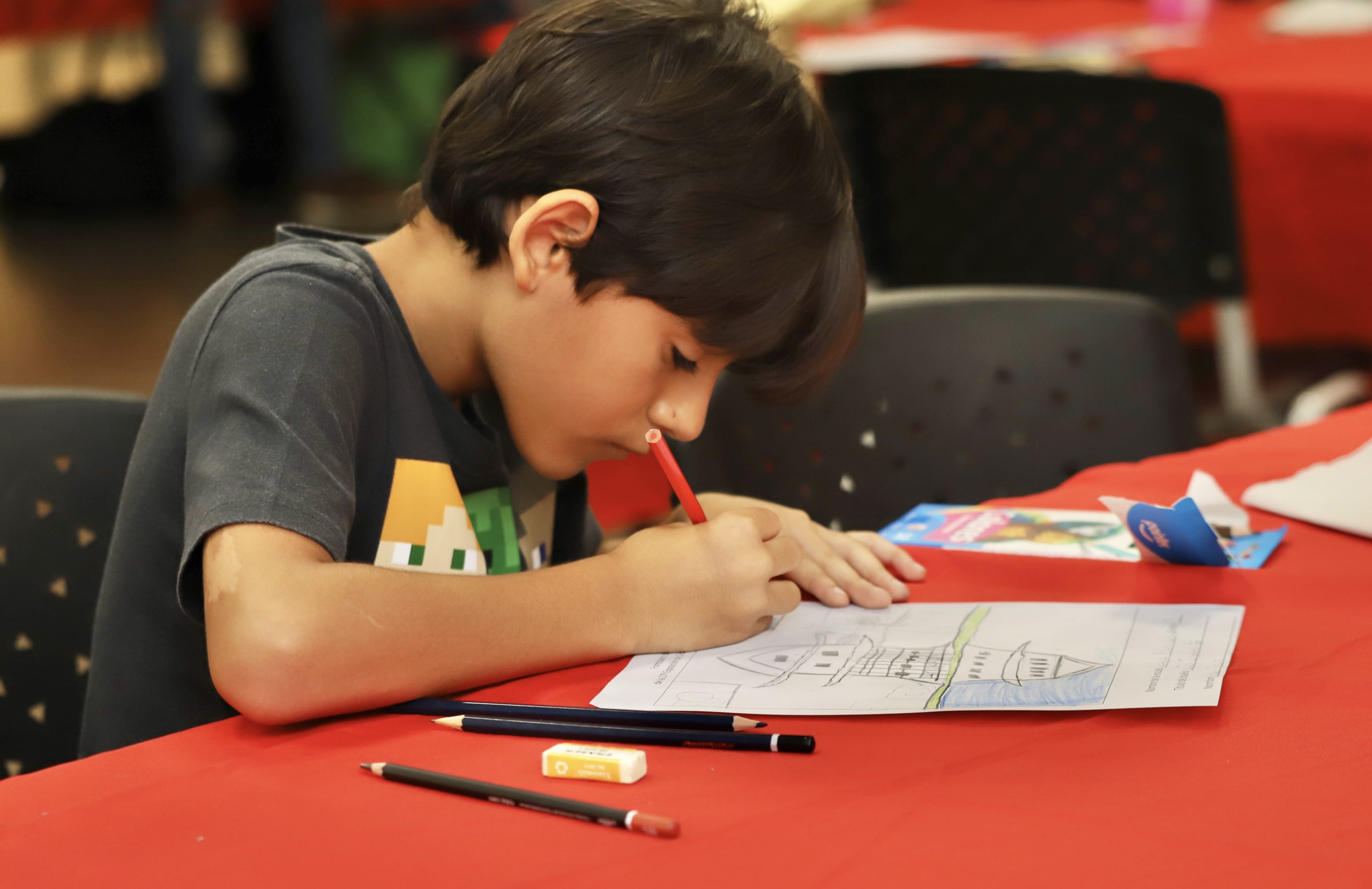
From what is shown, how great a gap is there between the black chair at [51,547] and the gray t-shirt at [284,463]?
12 centimetres

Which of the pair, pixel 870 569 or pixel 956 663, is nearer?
pixel 956 663

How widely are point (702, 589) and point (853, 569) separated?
0.43 feet

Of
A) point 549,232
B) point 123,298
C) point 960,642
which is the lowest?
point 123,298

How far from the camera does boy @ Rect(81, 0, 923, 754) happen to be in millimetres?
709

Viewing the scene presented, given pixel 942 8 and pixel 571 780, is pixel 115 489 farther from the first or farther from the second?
pixel 942 8

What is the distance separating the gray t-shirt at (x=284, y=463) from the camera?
740 millimetres

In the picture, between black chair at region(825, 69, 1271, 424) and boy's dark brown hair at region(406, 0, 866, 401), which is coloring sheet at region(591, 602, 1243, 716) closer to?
boy's dark brown hair at region(406, 0, 866, 401)

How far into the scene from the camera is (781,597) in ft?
2.59

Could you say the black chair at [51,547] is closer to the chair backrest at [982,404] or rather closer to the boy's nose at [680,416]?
the boy's nose at [680,416]

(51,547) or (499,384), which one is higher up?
(499,384)

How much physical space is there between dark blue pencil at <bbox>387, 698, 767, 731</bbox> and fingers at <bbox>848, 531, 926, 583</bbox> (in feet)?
0.83

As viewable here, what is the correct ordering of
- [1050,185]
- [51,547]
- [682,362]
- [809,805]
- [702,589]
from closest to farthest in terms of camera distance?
[809,805]
[702,589]
[682,362]
[51,547]
[1050,185]

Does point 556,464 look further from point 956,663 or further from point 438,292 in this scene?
point 956,663

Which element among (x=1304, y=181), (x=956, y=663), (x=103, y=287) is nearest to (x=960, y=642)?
(x=956, y=663)
